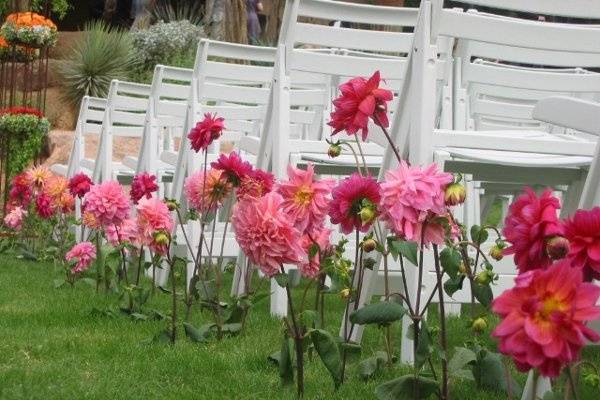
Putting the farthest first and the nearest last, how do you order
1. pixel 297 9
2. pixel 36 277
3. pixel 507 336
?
pixel 36 277, pixel 297 9, pixel 507 336

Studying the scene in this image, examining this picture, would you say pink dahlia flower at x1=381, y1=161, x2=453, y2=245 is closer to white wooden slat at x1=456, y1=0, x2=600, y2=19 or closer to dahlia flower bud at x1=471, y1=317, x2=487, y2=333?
dahlia flower bud at x1=471, y1=317, x2=487, y2=333

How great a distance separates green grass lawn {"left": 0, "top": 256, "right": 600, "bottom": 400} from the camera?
345 centimetres

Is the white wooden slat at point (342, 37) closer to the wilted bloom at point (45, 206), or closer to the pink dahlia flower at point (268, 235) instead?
the pink dahlia flower at point (268, 235)

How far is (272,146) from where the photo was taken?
5324 millimetres

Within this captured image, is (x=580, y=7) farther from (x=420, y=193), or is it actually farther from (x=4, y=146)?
(x=4, y=146)

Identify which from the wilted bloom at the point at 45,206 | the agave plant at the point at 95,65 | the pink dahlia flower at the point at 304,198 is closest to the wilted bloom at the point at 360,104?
the pink dahlia flower at the point at 304,198

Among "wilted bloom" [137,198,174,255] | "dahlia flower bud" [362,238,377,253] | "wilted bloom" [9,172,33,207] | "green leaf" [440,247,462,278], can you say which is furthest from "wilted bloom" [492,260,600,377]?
"wilted bloom" [9,172,33,207]

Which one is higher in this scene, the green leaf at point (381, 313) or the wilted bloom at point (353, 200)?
the wilted bloom at point (353, 200)

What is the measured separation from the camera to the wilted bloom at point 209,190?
4379 millimetres

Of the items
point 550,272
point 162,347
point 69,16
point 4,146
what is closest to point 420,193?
point 550,272

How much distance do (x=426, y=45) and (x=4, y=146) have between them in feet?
30.4

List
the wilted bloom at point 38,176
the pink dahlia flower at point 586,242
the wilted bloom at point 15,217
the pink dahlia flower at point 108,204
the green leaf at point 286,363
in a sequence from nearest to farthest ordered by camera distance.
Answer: the pink dahlia flower at point 586,242 < the green leaf at point 286,363 < the pink dahlia flower at point 108,204 < the wilted bloom at point 38,176 < the wilted bloom at point 15,217

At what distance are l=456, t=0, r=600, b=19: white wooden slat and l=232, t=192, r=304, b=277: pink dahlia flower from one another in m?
0.85

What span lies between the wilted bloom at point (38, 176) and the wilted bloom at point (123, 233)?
1.82 m
